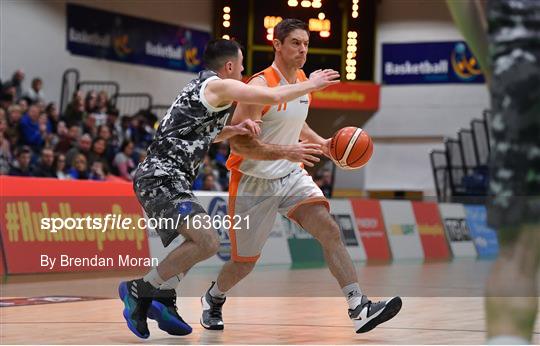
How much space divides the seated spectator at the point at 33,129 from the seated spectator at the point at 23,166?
79.9 inches

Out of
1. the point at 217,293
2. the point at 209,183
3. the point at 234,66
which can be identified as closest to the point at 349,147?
the point at 234,66

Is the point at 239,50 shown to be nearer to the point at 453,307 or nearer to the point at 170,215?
the point at 170,215

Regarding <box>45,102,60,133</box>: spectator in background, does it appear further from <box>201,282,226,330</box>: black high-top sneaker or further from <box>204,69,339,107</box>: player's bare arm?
<box>204,69,339,107</box>: player's bare arm

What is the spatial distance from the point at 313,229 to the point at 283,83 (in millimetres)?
1074

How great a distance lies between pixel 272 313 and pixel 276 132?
1.90 meters

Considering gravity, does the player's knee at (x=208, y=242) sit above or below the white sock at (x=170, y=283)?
above

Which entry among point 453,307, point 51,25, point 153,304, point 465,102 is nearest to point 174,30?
point 51,25

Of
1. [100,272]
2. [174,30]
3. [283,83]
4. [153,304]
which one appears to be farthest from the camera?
[174,30]

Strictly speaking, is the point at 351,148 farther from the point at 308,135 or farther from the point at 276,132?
the point at 308,135

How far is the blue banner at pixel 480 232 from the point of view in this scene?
22.2 m

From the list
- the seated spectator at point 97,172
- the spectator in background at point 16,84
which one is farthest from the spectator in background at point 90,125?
the seated spectator at point 97,172

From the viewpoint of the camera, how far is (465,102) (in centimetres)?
3155

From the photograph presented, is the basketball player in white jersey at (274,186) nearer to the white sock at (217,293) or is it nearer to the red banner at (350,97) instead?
the white sock at (217,293)

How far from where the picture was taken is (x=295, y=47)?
283 inches
